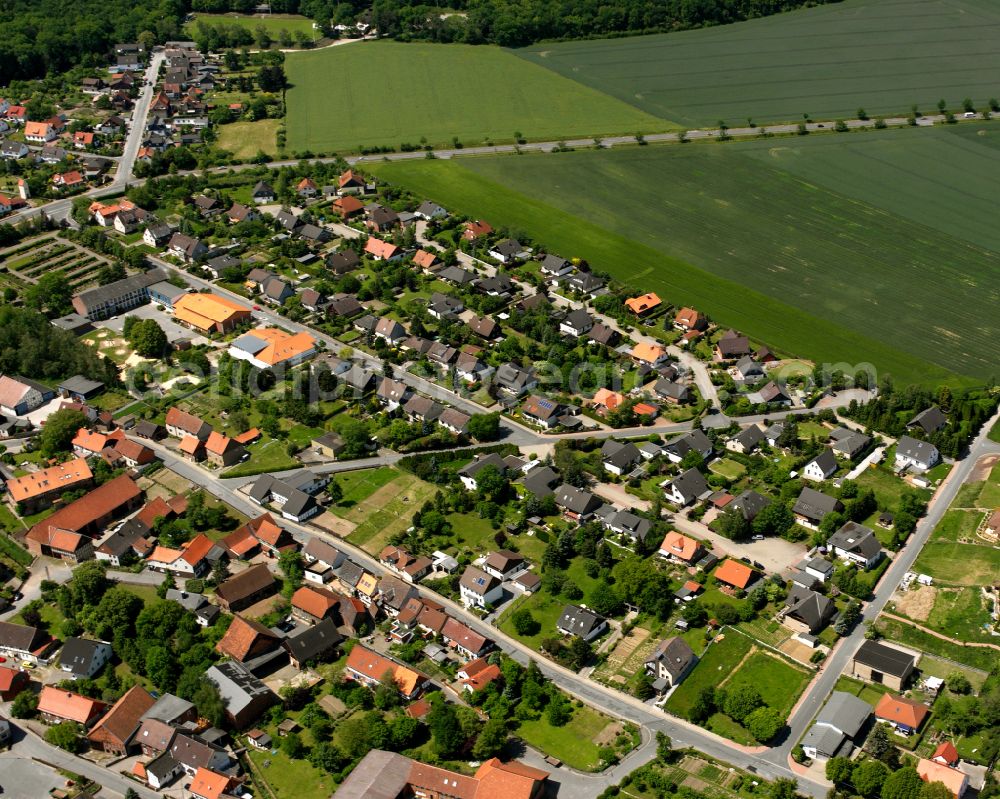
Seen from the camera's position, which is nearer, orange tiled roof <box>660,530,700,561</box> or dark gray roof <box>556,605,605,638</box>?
dark gray roof <box>556,605,605,638</box>

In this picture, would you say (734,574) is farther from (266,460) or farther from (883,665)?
(266,460)

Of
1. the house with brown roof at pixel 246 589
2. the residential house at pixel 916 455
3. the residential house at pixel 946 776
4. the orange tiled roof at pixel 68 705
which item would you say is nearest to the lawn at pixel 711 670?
the residential house at pixel 946 776

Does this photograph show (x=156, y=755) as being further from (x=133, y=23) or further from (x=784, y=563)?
(x=133, y=23)

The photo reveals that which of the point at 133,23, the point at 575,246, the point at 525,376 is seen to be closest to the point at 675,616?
the point at 525,376

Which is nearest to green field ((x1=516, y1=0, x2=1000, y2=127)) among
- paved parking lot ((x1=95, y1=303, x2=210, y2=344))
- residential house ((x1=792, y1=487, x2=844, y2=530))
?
paved parking lot ((x1=95, y1=303, x2=210, y2=344))

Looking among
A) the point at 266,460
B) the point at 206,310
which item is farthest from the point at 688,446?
the point at 206,310

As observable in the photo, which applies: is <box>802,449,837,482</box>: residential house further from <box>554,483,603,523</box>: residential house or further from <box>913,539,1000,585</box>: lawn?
<box>554,483,603,523</box>: residential house
